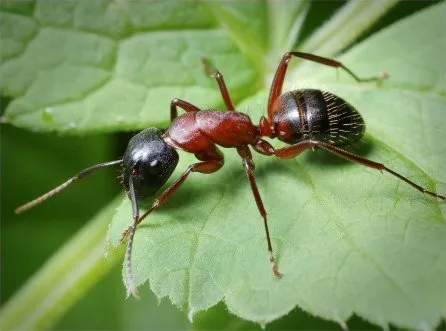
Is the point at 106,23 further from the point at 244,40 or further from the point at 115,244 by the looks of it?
the point at 115,244

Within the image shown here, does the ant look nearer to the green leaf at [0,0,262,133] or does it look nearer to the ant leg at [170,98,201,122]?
the ant leg at [170,98,201,122]

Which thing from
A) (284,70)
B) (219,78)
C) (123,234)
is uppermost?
(284,70)

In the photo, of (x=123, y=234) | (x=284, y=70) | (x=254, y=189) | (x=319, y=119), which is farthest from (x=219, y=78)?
(x=123, y=234)

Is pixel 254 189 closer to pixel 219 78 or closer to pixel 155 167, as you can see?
pixel 155 167

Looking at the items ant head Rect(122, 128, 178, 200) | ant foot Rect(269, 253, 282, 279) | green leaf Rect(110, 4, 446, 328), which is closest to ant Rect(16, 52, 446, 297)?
ant head Rect(122, 128, 178, 200)

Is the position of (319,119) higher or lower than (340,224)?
higher
